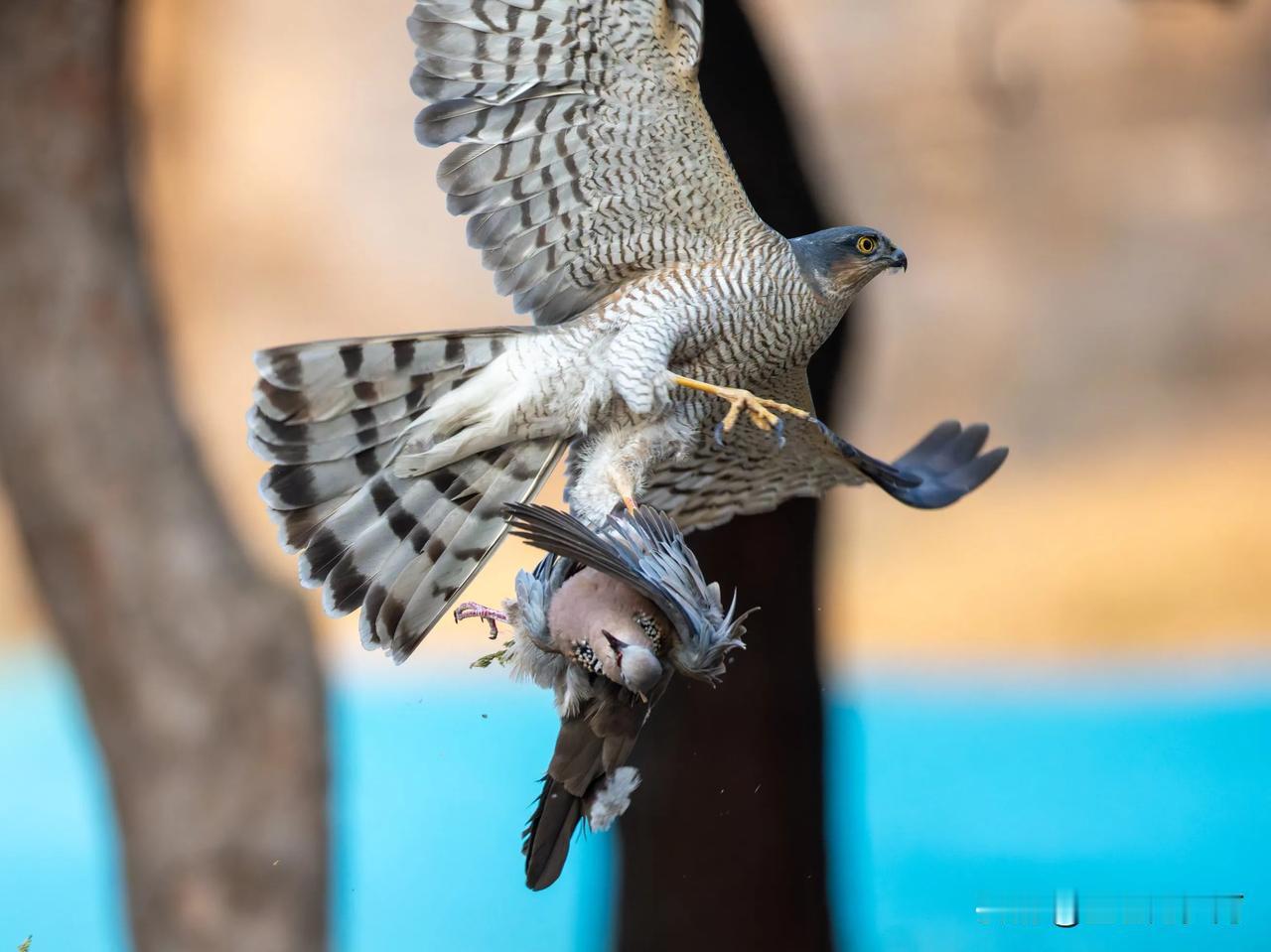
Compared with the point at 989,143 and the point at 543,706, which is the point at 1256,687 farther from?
the point at 543,706

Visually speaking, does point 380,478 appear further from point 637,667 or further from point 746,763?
point 746,763

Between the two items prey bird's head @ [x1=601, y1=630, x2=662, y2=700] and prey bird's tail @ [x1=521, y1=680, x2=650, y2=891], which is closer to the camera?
prey bird's head @ [x1=601, y1=630, x2=662, y2=700]

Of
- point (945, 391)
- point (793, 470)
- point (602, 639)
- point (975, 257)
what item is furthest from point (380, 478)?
point (975, 257)

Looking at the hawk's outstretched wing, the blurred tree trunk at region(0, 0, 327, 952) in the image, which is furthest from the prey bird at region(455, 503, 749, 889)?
the blurred tree trunk at region(0, 0, 327, 952)

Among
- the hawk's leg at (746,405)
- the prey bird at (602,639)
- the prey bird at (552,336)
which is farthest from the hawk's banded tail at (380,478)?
the hawk's leg at (746,405)

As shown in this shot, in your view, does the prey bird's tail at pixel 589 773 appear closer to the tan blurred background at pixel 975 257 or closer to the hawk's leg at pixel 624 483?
the hawk's leg at pixel 624 483

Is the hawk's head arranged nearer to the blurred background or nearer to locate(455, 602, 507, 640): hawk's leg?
locate(455, 602, 507, 640): hawk's leg
